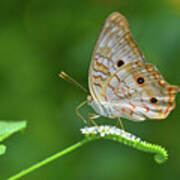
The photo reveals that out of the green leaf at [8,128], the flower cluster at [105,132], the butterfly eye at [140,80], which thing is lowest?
the flower cluster at [105,132]

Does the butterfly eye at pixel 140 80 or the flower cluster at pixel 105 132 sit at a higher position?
the butterfly eye at pixel 140 80

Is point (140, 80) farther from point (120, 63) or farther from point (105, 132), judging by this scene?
point (105, 132)

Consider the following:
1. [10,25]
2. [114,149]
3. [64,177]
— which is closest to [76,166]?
[64,177]

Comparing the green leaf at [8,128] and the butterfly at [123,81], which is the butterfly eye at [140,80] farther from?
the green leaf at [8,128]

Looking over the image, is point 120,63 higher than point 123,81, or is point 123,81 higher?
point 120,63

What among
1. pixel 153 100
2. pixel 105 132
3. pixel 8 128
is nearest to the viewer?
pixel 8 128

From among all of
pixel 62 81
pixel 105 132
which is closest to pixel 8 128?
pixel 105 132

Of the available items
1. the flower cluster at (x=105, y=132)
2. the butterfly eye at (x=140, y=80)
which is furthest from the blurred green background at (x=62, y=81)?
the flower cluster at (x=105, y=132)

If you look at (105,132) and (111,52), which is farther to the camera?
(111,52)

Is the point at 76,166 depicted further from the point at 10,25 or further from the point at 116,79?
the point at 10,25
